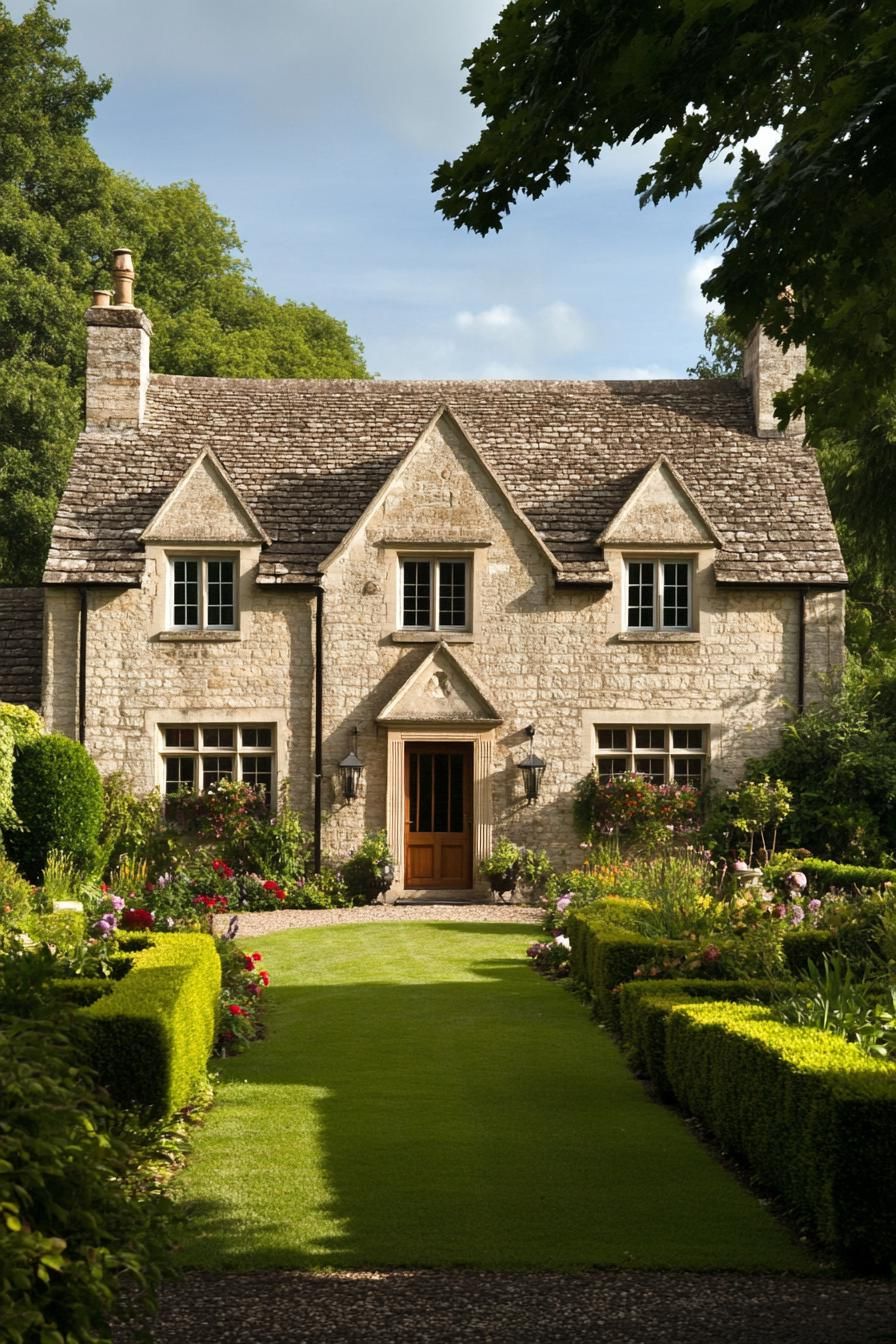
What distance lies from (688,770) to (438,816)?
4217 millimetres

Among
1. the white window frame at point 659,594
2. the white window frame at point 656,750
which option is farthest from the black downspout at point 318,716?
the white window frame at point 659,594

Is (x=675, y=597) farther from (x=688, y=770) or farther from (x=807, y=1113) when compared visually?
(x=807, y=1113)

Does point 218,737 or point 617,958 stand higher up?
point 218,737

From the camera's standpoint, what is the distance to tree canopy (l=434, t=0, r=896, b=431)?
662cm

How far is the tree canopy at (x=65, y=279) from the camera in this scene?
31094mm

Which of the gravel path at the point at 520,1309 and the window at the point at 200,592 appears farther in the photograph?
the window at the point at 200,592

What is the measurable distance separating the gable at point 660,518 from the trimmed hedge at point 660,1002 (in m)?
13.4

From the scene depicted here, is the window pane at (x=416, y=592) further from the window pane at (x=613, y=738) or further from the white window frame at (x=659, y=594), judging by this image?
the window pane at (x=613, y=738)

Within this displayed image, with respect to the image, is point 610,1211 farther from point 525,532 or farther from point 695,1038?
point 525,532

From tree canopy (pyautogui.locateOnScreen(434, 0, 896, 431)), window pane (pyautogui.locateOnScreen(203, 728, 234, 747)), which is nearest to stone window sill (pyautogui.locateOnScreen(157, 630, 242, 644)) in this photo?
window pane (pyautogui.locateOnScreen(203, 728, 234, 747))

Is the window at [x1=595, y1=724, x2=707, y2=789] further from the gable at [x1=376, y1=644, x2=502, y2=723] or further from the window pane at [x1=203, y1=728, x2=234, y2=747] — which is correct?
the window pane at [x1=203, y1=728, x2=234, y2=747]

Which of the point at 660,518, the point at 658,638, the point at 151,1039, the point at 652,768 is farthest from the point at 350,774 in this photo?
the point at 151,1039

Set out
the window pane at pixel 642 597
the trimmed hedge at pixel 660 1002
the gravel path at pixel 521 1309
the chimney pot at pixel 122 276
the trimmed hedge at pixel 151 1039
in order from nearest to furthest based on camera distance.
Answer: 1. the gravel path at pixel 521 1309
2. the trimmed hedge at pixel 151 1039
3. the trimmed hedge at pixel 660 1002
4. the window pane at pixel 642 597
5. the chimney pot at pixel 122 276

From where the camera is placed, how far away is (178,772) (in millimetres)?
23438
